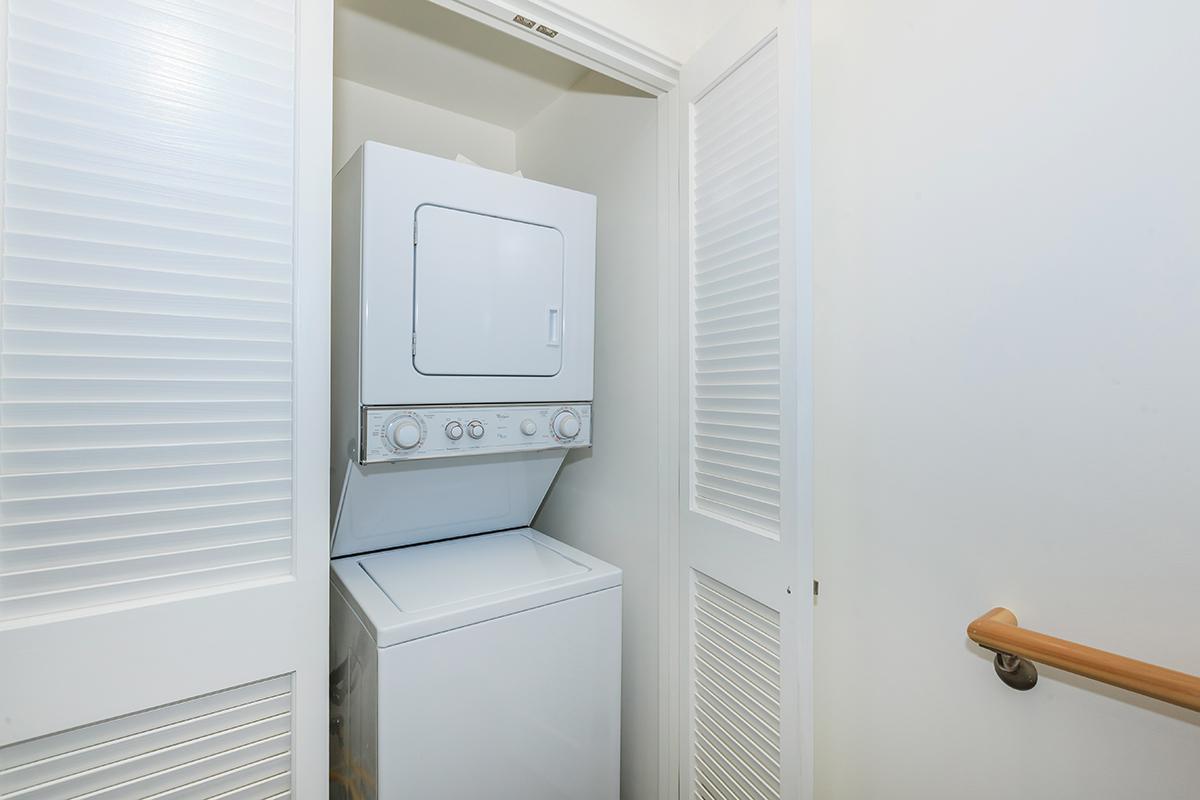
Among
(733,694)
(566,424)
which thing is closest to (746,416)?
(566,424)

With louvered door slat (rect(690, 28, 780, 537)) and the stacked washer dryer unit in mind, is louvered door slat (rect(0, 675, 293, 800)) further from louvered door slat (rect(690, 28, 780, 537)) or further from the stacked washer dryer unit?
louvered door slat (rect(690, 28, 780, 537))

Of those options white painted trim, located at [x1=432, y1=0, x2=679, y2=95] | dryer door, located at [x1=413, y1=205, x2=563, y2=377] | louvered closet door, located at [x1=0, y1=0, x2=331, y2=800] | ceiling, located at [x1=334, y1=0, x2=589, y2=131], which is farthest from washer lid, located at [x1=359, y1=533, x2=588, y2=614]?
ceiling, located at [x1=334, y1=0, x2=589, y2=131]

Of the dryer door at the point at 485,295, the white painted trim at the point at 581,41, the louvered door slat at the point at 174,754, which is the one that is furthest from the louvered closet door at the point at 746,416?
the louvered door slat at the point at 174,754

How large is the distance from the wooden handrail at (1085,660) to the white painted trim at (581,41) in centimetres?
163

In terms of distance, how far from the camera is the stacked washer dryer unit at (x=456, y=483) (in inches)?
55.1

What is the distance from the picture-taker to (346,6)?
1.75 meters

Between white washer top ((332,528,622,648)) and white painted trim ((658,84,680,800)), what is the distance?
7.3 inches

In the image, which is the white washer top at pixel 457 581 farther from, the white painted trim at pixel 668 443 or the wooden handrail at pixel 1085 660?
the wooden handrail at pixel 1085 660

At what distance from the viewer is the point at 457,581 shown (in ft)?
5.33

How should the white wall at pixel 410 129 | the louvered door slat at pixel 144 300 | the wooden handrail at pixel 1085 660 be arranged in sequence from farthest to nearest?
the white wall at pixel 410 129 → the louvered door slat at pixel 144 300 → the wooden handrail at pixel 1085 660

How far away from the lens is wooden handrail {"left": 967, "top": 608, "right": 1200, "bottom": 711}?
0.81 metres

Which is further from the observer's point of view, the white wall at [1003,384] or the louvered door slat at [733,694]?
the louvered door slat at [733,694]

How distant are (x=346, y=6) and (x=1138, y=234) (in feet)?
7.06

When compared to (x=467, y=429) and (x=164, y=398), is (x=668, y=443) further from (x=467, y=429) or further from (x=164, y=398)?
(x=164, y=398)
